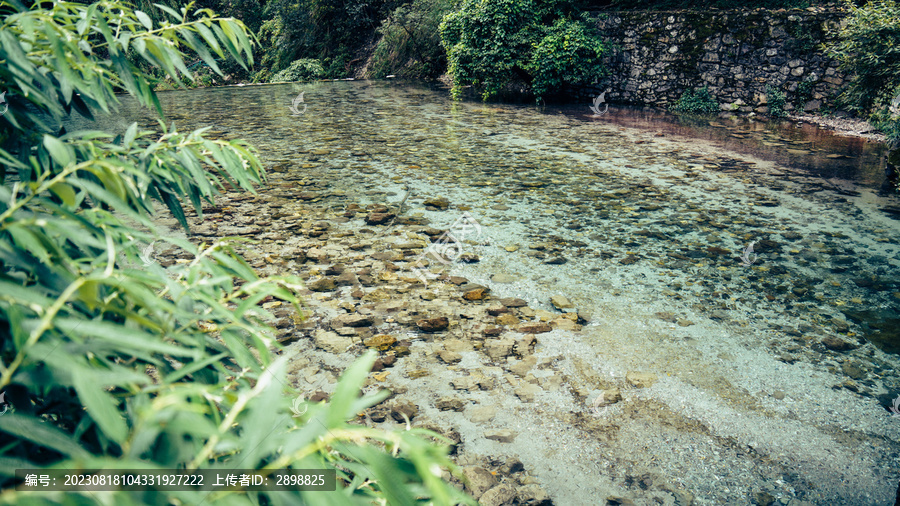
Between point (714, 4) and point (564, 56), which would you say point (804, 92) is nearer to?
point (714, 4)

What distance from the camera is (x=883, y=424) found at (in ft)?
8.04

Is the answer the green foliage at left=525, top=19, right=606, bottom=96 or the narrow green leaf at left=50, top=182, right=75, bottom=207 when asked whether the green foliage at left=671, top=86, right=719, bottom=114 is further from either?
the narrow green leaf at left=50, top=182, right=75, bottom=207

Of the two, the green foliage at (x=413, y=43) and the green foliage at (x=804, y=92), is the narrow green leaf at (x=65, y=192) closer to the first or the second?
the green foliage at (x=804, y=92)

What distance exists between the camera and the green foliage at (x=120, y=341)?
0.61 m

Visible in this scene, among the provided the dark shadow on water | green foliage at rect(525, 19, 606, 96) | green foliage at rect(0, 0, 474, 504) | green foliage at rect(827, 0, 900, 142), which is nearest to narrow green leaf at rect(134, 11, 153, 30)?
green foliage at rect(0, 0, 474, 504)

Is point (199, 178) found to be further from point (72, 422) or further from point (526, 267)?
point (526, 267)

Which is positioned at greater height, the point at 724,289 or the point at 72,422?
the point at 72,422

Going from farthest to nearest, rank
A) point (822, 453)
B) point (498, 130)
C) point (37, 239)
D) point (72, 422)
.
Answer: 1. point (498, 130)
2. point (822, 453)
3. point (72, 422)
4. point (37, 239)

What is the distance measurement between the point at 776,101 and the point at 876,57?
2941mm

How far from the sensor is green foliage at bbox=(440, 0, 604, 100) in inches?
431

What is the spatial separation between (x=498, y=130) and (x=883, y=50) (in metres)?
5.77

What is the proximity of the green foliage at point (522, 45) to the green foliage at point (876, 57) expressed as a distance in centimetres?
468

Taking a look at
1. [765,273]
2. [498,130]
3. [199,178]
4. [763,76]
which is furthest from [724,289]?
[763,76]

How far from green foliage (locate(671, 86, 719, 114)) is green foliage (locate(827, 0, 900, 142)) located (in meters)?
2.78
